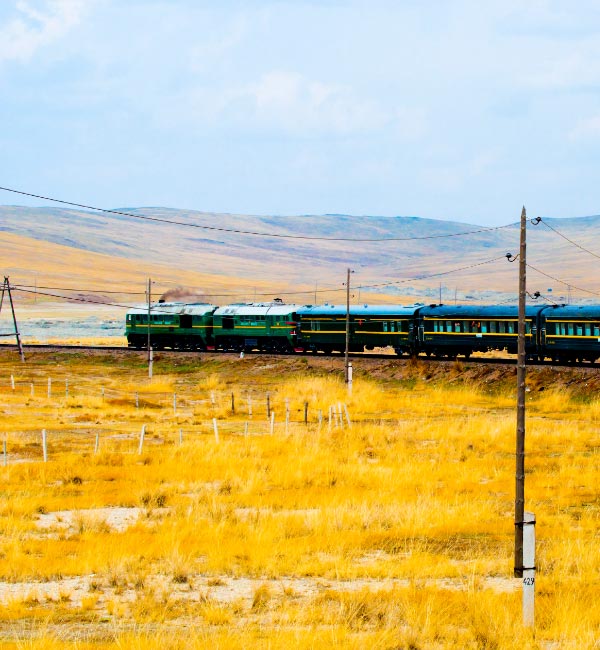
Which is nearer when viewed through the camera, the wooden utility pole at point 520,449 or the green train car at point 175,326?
the wooden utility pole at point 520,449

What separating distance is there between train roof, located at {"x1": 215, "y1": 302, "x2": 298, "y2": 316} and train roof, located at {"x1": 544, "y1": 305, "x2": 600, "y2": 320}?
22192 millimetres

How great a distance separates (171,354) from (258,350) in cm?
761

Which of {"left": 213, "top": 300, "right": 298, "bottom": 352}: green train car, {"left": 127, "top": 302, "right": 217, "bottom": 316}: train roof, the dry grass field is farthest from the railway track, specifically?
the dry grass field

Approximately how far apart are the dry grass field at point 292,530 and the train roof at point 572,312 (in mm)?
11198

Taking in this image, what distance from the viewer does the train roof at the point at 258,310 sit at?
260 feet

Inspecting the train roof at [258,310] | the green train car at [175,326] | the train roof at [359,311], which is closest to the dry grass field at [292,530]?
the train roof at [359,311]

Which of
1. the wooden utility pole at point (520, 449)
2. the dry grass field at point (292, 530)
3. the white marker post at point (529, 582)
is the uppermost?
the wooden utility pole at point (520, 449)

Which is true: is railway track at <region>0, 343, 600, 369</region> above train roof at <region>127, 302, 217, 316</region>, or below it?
below

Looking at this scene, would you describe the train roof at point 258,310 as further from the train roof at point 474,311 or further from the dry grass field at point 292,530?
the dry grass field at point 292,530

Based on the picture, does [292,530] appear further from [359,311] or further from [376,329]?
[359,311]

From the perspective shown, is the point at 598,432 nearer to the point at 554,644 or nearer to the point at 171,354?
the point at 554,644

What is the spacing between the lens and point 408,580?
57.1ft

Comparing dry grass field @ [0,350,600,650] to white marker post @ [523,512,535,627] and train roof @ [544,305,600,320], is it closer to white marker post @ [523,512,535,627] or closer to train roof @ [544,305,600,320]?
white marker post @ [523,512,535,627]

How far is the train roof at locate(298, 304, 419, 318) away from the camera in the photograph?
233ft
